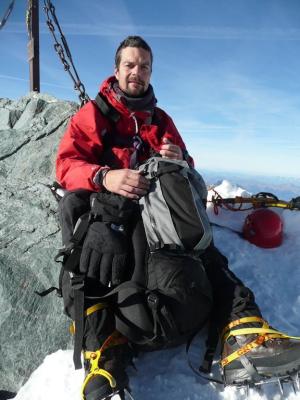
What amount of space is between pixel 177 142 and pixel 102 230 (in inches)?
66.7

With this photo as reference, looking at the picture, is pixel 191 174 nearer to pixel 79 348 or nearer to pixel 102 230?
pixel 102 230

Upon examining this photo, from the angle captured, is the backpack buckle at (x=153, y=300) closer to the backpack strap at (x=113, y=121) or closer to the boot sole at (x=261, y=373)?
the boot sole at (x=261, y=373)

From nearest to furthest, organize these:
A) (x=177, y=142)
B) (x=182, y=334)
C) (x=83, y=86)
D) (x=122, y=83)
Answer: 1. (x=182, y=334)
2. (x=122, y=83)
3. (x=177, y=142)
4. (x=83, y=86)

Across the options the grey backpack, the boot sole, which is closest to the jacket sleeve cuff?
the grey backpack

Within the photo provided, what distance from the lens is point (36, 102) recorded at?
733 cm

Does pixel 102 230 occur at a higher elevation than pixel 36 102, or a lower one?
lower

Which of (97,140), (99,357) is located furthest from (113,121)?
(99,357)

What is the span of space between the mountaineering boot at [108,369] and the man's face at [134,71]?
7.47ft

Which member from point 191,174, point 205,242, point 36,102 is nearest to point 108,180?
point 191,174

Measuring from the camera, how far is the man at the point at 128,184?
219 centimetres

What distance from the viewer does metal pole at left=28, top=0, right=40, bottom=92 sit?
7078 mm

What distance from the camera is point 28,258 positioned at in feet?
11.6

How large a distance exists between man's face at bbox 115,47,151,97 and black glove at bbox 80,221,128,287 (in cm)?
161

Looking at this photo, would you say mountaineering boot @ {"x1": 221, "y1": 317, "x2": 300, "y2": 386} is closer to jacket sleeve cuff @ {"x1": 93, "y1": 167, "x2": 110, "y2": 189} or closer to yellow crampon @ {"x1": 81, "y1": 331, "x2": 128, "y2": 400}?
yellow crampon @ {"x1": 81, "y1": 331, "x2": 128, "y2": 400}
